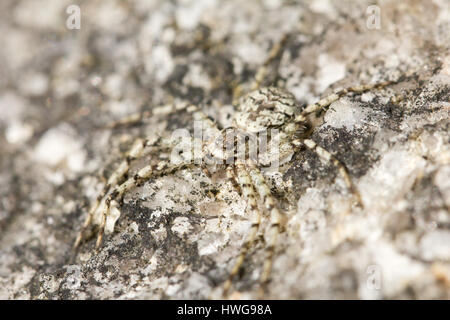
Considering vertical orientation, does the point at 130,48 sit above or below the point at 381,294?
above

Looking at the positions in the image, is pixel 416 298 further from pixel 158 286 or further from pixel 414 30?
pixel 414 30

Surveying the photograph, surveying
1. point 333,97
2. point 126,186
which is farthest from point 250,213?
point 333,97

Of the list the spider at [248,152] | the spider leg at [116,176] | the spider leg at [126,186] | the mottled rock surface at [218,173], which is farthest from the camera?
the spider leg at [116,176]

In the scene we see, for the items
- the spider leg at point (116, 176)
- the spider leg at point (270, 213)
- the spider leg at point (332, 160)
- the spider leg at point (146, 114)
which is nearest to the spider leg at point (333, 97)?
the spider leg at point (332, 160)

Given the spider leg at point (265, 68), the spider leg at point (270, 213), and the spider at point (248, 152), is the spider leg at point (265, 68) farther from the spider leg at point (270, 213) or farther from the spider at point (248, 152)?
the spider leg at point (270, 213)

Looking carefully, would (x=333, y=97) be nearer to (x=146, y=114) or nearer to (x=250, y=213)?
(x=250, y=213)
